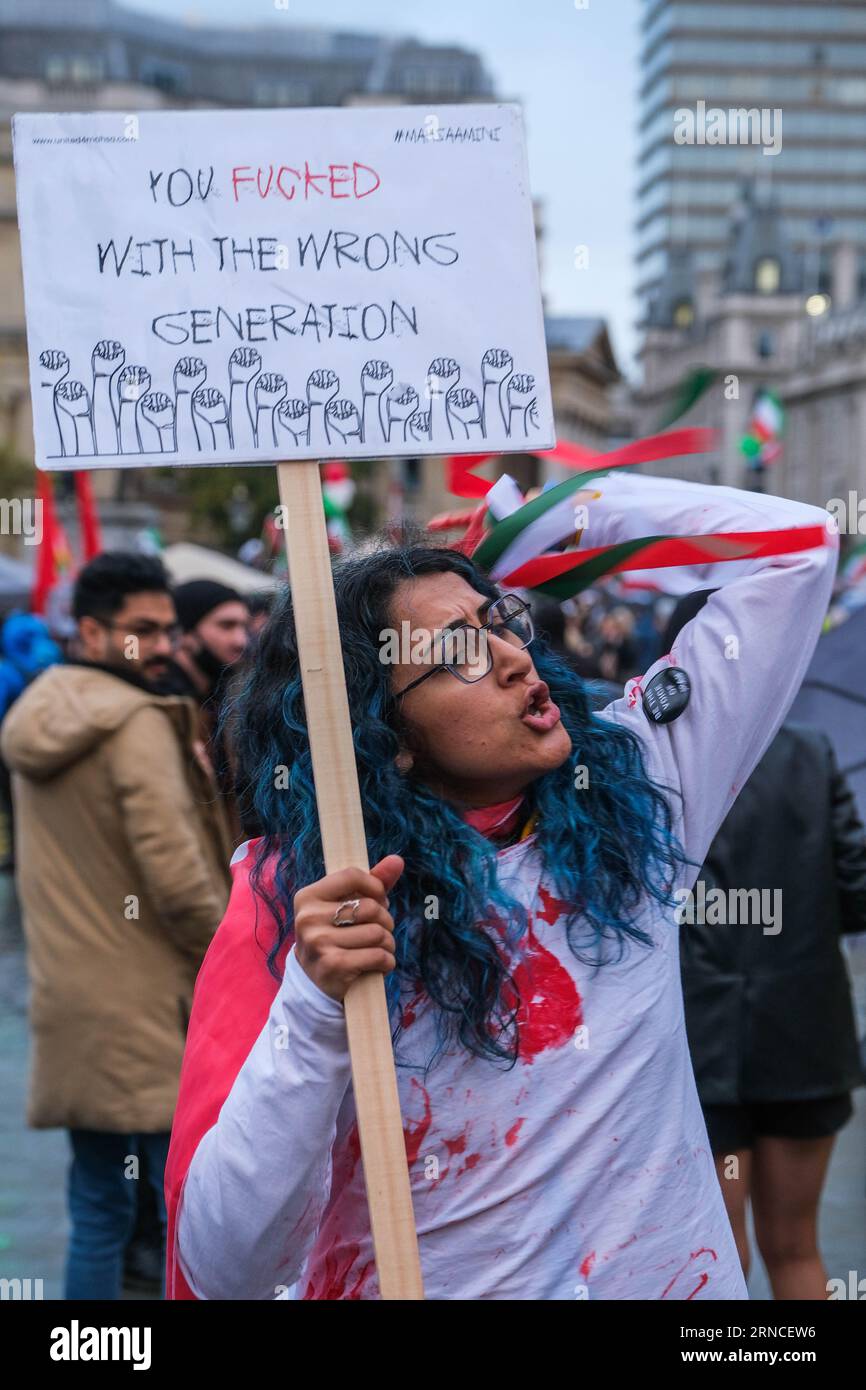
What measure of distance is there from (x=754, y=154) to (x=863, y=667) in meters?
136

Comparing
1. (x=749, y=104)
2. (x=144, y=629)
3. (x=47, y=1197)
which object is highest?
(x=749, y=104)

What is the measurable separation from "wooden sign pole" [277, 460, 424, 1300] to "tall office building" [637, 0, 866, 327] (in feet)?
389

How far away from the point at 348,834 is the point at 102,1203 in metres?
2.40

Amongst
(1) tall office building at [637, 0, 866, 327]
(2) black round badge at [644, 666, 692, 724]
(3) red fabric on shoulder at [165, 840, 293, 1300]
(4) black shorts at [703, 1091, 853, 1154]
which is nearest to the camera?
(3) red fabric on shoulder at [165, 840, 293, 1300]

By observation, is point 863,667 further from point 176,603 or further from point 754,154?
point 754,154

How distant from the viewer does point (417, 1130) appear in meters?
1.86

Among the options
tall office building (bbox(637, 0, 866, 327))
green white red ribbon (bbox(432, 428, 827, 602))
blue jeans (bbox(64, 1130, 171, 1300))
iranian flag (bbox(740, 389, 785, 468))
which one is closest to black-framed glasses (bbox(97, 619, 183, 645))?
blue jeans (bbox(64, 1130, 171, 1300))

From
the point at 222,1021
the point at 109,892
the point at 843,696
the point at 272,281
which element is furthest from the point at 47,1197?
the point at 272,281

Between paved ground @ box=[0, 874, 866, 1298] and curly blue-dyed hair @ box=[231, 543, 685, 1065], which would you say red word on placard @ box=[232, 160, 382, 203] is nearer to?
curly blue-dyed hair @ box=[231, 543, 685, 1065]

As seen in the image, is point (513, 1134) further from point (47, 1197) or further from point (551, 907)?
point (47, 1197)

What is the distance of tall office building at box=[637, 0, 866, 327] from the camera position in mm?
119625

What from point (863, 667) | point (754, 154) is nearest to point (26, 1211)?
point (863, 667)
